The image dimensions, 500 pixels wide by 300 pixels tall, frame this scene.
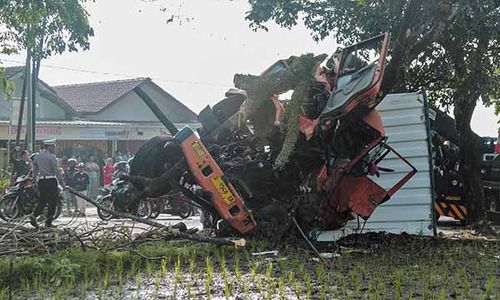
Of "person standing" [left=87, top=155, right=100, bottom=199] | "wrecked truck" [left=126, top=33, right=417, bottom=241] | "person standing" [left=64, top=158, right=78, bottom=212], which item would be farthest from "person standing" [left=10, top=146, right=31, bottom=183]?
"wrecked truck" [left=126, top=33, right=417, bottom=241]

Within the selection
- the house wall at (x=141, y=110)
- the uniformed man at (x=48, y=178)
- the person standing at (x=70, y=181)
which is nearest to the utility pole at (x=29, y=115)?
the person standing at (x=70, y=181)

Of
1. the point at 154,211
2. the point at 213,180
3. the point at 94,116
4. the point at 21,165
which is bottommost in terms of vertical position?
the point at 154,211

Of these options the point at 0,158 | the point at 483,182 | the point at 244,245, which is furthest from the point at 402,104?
the point at 0,158

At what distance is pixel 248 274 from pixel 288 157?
258 cm

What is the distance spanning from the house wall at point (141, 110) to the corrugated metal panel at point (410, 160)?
29140mm

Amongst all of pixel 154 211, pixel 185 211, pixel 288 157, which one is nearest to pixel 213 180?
pixel 288 157

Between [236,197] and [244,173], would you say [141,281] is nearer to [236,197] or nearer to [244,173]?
[236,197]

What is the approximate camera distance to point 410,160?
420 inches

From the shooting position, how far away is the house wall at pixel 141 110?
134 feet

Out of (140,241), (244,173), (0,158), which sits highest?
(244,173)

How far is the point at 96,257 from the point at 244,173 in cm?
278

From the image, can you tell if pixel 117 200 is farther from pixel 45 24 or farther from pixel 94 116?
pixel 94 116

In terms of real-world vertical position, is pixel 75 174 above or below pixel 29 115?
below

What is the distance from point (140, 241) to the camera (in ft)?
28.6
